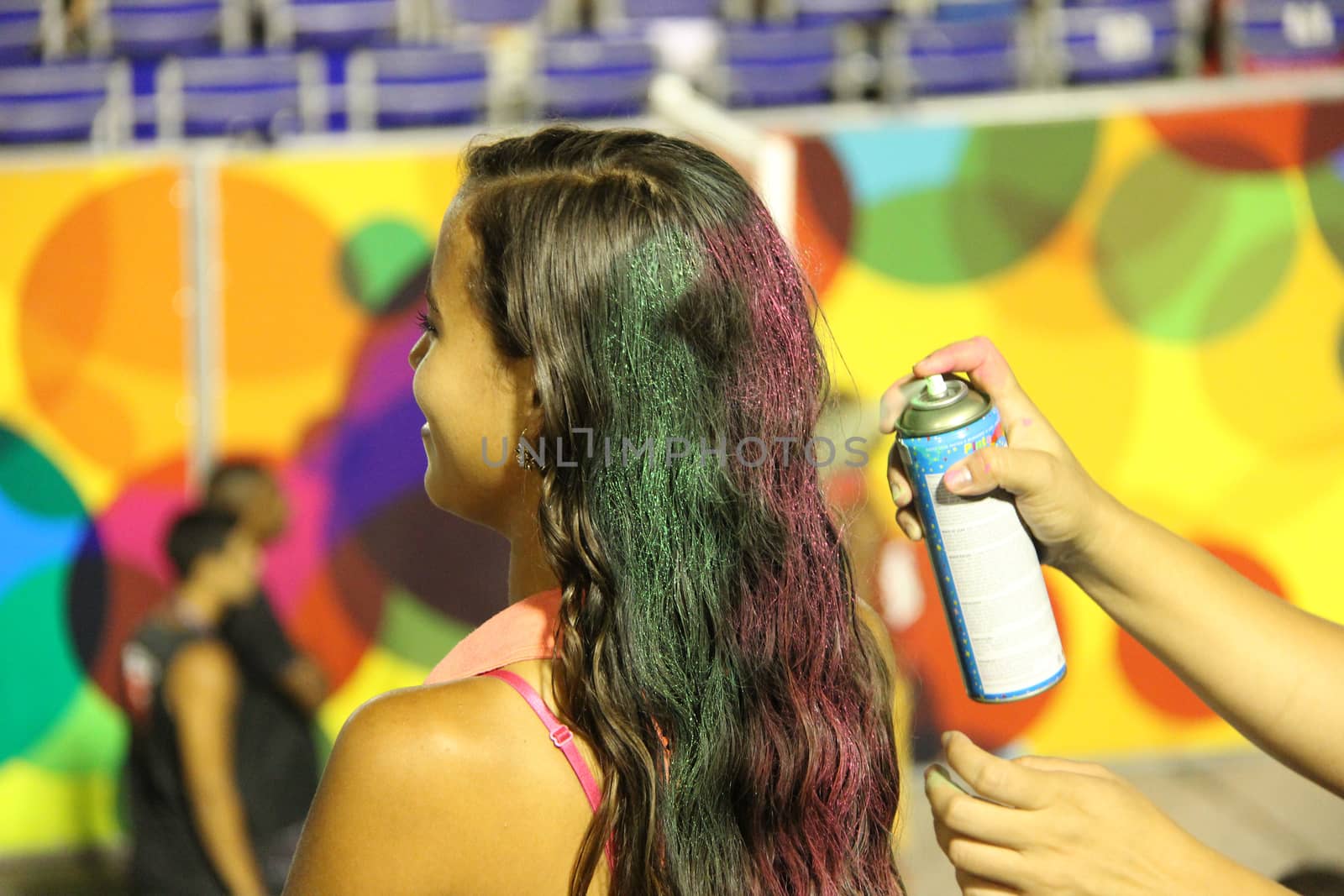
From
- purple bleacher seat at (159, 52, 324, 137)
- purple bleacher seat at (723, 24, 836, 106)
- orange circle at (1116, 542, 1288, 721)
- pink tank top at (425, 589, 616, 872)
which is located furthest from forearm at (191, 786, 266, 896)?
purple bleacher seat at (723, 24, 836, 106)

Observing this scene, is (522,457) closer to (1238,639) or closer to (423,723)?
(423,723)

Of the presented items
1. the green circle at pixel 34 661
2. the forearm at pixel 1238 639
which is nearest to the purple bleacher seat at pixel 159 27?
the green circle at pixel 34 661

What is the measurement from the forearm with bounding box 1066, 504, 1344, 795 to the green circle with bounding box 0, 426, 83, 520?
451 cm

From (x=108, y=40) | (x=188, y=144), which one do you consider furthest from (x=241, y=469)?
(x=108, y=40)

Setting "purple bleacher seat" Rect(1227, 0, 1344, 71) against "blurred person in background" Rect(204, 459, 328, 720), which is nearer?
"blurred person in background" Rect(204, 459, 328, 720)

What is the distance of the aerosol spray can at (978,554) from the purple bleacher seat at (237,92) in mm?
5309

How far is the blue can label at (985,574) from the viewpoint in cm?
128

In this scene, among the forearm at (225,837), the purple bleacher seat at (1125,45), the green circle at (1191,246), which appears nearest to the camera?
the forearm at (225,837)

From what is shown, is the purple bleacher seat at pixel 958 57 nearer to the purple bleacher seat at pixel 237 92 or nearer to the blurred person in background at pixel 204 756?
the purple bleacher seat at pixel 237 92

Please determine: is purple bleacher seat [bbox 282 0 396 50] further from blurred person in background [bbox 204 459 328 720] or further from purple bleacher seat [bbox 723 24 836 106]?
blurred person in background [bbox 204 459 328 720]

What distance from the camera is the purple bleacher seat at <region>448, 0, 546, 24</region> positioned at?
6750mm

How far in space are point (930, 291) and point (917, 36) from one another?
2.03 meters

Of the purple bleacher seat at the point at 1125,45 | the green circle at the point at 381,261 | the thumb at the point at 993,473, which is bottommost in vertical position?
the green circle at the point at 381,261

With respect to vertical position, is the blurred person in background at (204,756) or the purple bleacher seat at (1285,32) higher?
the purple bleacher seat at (1285,32)
